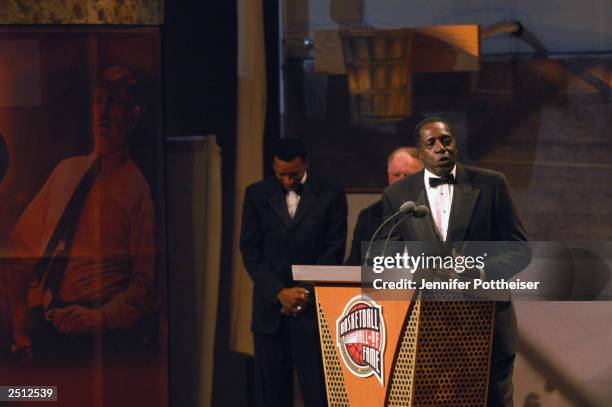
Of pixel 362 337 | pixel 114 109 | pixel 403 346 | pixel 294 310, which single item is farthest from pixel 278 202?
pixel 403 346

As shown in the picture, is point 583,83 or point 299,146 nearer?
point 299,146

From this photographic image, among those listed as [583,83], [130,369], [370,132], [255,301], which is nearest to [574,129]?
[583,83]

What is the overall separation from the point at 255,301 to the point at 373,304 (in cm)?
133

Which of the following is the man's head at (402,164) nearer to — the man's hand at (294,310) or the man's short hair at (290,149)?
the man's short hair at (290,149)

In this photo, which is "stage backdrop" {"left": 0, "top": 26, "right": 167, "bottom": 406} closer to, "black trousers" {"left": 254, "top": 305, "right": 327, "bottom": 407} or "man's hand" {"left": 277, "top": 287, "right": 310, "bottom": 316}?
"black trousers" {"left": 254, "top": 305, "right": 327, "bottom": 407}

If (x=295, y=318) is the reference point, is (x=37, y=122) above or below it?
above

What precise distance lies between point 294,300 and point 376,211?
53 centimetres

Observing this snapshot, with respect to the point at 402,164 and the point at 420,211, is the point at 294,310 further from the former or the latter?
the point at 420,211

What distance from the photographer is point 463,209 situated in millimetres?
4410

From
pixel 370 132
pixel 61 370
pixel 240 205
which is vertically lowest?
pixel 61 370

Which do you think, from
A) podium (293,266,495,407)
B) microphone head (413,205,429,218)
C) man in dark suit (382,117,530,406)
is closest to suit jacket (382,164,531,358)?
man in dark suit (382,117,530,406)

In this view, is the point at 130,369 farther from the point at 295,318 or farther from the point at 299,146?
the point at 299,146

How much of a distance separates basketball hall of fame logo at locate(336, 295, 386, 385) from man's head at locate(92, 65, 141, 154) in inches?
67.9

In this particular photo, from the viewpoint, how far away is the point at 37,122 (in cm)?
538
